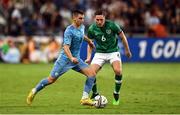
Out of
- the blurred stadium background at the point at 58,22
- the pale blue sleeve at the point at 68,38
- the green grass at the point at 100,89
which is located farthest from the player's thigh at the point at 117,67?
the blurred stadium background at the point at 58,22

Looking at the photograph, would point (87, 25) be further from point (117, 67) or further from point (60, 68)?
point (60, 68)

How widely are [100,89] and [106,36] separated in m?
4.21

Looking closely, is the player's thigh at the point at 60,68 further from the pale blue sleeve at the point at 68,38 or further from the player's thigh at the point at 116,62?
the player's thigh at the point at 116,62

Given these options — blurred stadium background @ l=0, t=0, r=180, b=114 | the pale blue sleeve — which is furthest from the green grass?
the pale blue sleeve

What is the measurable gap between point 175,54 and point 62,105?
17744mm

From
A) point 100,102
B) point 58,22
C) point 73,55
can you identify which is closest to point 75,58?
point 73,55

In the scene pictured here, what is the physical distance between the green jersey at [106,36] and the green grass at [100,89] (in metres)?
1.34

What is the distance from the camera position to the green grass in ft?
49.5

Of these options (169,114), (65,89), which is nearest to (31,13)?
(65,89)

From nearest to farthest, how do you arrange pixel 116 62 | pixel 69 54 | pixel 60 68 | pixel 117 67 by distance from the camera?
pixel 69 54 → pixel 60 68 → pixel 117 67 → pixel 116 62

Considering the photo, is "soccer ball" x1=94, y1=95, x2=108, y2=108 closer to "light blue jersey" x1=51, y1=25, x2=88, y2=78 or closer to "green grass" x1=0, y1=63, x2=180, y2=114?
"green grass" x1=0, y1=63, x2=180, y2=114

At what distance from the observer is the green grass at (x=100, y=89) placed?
15.1 m

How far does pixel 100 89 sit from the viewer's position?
20.2 m

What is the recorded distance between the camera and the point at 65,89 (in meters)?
20.2
